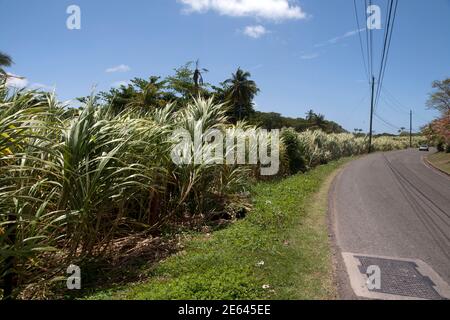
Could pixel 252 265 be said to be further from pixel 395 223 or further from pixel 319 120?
pixel 319 120

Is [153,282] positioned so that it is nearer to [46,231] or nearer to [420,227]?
[46,231]

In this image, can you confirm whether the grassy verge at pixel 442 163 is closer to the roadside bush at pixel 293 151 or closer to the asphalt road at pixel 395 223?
the roadside bush at pixel 293 151

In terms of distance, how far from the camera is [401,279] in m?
4.66

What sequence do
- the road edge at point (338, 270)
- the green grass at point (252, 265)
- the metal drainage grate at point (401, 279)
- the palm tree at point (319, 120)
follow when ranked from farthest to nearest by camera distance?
the palm tree at point (319, 120)
the metal drainage grate at point (401, 279)
the road edge at point (338, 270)
the green grass at point (252, 265)

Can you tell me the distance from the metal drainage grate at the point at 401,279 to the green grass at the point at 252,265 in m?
0.66

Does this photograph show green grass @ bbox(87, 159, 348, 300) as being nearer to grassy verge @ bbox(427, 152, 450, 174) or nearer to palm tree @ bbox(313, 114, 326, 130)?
grassy verge @ bbox(427, 152, 450, 174)

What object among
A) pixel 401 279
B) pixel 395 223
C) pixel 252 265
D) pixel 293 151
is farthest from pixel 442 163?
pixel 252 265

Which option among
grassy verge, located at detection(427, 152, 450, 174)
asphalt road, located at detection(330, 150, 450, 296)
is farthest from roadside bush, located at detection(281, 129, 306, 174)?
grassy verge, located at detection(427, 152, 450, 174)

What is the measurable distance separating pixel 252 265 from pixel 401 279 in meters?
2.05

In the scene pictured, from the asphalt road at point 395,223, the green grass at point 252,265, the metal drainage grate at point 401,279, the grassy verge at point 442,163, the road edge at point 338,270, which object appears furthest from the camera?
the grassy verge at point 442,163

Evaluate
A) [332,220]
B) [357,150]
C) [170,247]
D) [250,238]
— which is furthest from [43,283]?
[357,150]

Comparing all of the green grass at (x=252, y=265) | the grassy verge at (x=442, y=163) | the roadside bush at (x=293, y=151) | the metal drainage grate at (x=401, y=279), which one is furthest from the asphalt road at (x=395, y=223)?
the grassy verge at (x=442, y=163)

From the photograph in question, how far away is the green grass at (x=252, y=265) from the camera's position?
3.86 meters

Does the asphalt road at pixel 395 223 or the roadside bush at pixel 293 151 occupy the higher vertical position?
the roadside bush at pixel 293 151
